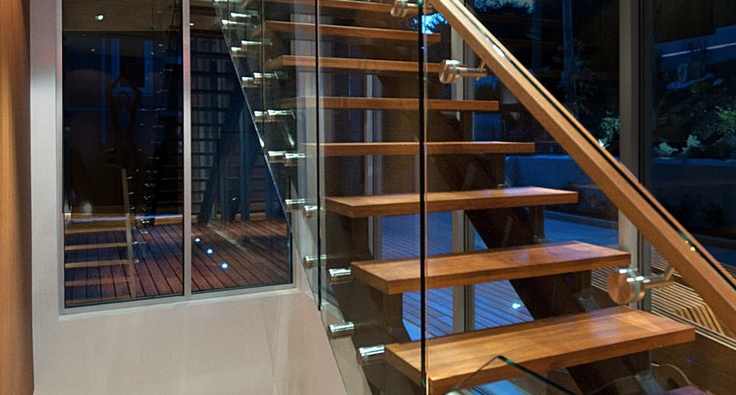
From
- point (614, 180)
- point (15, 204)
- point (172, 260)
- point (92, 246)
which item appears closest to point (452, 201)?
point (614, 180)

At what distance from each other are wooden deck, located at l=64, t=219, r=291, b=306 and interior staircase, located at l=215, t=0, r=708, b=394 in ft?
8.94

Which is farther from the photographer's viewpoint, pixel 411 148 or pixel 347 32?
pixel 347 32

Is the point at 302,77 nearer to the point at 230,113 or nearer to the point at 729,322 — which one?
the point at 729,322

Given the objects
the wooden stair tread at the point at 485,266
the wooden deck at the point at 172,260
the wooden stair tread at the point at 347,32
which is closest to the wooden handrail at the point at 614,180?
the wooden stair tread at the point at 347,32

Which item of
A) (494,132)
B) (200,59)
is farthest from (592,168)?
(200,59)

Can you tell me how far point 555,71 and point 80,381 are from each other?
13.3 ft

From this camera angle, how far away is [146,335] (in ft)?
Result: 16.1

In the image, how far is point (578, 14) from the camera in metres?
3.43

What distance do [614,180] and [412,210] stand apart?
62 cm

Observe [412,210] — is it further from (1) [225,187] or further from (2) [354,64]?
(1) [225,187]

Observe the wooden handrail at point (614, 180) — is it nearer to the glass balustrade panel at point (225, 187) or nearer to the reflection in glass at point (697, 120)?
the reflection in glass at point (697, 120)

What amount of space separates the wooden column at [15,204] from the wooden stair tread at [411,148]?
1.71 metres

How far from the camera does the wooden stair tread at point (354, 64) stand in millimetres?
1973

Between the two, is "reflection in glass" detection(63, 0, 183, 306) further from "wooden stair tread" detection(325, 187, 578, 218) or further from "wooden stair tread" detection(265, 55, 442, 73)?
"wooden stair tread" detection(325, 187, 578, 218)
